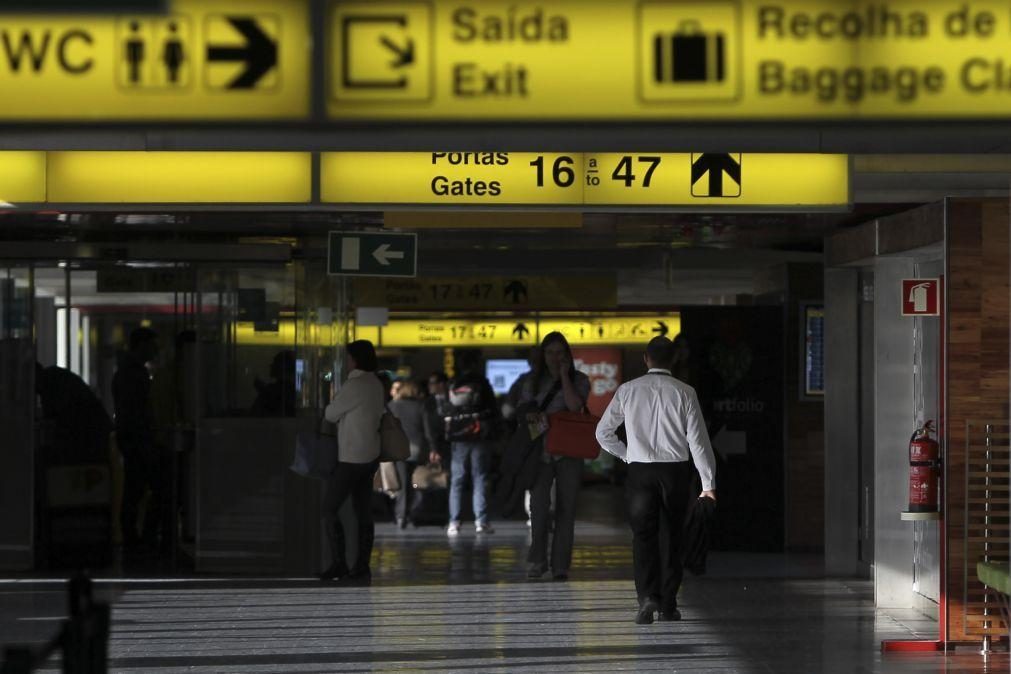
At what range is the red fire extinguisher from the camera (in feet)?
31.8

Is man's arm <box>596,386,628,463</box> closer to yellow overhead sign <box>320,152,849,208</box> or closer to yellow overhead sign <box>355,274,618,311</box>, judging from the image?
yellow overhead sign <box>320,152,849,208</box>

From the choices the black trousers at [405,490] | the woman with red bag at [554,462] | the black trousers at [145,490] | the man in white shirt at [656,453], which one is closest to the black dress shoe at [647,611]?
the man in white shirt at [656,453]

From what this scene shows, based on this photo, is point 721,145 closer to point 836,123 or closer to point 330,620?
point 836,123

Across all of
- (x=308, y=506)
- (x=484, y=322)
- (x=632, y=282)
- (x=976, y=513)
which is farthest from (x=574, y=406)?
(x=484, y=322)

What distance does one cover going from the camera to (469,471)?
17.0 meters

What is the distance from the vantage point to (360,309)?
17547 mm

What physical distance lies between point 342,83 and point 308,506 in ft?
27.6

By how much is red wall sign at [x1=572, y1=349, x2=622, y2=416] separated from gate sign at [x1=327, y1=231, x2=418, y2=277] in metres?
10.8

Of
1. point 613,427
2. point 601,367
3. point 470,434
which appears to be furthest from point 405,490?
point 613,427

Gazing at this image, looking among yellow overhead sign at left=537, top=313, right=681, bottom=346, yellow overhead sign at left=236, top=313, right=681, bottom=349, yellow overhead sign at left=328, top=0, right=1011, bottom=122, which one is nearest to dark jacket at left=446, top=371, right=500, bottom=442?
yellow overhead sign at left=236, top=313, right=681, bottom=349

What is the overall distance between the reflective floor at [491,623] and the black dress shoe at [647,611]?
0.26ft

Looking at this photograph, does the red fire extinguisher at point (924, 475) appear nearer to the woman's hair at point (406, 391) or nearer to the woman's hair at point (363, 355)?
the woman's hair at point (363, 355)

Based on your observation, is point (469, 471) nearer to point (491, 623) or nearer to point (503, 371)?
point (503, 371)

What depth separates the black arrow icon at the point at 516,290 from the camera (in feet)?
56.7
